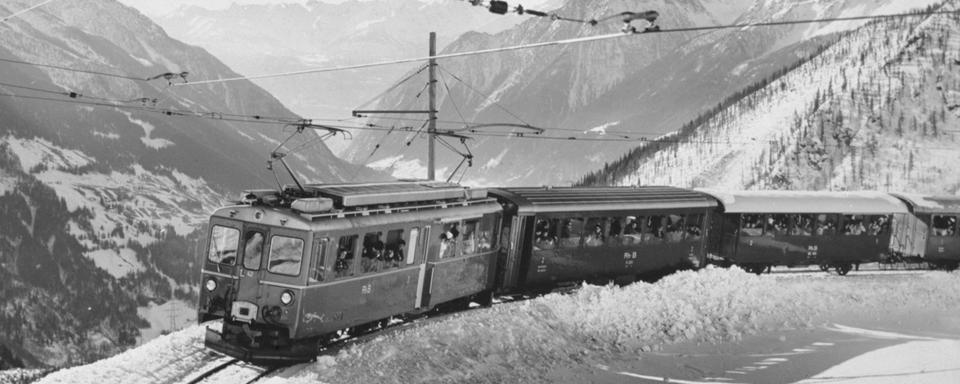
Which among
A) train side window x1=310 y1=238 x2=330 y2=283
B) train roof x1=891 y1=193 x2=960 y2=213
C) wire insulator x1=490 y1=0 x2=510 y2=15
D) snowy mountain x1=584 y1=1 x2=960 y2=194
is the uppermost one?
snowy mountain x1=584 y1=1 x2=960 y2=194

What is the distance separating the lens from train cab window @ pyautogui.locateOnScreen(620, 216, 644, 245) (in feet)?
92.9

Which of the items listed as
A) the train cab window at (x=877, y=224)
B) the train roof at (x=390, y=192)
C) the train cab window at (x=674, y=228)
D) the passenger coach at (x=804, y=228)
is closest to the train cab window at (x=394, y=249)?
the train roof at (x=390, y=192)

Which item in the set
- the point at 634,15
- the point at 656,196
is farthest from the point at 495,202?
the point at 634,15

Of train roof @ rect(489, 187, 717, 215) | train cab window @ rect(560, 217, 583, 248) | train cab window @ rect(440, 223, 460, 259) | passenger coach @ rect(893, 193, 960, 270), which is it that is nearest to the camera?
train cab window @ rect(440, 223, 460, 259)

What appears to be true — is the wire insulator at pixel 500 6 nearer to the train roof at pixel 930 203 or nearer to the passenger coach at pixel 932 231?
the passenger coach at pixel 932 231

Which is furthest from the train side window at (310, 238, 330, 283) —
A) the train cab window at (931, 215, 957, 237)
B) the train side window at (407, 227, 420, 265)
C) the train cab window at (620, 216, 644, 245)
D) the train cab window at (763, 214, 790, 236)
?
the train cab window at (931, 215, 957, 237)

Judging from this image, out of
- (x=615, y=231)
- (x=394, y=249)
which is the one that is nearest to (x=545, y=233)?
(x=615, y=231)

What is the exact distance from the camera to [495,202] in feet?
79.2

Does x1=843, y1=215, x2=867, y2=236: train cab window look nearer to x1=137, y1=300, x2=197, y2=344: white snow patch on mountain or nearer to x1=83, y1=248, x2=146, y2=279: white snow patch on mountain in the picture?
x1=137, y1=300, x2=197, y2=344: white snow patch on mountain

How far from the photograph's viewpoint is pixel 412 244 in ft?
65.4

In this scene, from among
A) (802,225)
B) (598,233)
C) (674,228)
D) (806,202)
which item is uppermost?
(806,202)

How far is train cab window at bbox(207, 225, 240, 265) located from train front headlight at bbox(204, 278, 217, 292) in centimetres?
38

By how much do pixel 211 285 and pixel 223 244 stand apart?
831 millimetres

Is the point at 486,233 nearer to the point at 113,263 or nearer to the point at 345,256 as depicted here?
the point at 345,256
